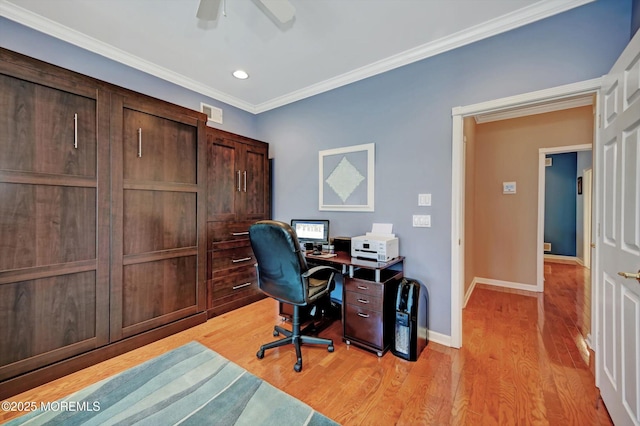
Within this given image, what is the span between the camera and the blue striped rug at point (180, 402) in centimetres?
147

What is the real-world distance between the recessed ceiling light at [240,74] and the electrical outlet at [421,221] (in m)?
2.45

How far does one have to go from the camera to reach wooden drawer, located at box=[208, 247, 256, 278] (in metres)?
2.85

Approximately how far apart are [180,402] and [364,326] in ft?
→ 4.67

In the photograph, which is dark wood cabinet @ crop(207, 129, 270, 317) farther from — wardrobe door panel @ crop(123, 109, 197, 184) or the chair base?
the chair base

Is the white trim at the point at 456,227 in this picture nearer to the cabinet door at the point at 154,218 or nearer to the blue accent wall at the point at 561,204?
the cabinet door at the point at 154,218

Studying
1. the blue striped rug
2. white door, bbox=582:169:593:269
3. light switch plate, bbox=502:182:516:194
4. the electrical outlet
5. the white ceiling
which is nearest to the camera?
the blue striped rug

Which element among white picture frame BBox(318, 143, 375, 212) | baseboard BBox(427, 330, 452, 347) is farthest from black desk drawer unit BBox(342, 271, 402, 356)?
white picture frame BBox(318, 143, 375, 212)

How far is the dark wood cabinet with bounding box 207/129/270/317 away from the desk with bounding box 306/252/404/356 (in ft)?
4.24

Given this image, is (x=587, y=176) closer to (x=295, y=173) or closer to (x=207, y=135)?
(x=295, y=173)

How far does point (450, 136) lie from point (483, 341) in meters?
1.92

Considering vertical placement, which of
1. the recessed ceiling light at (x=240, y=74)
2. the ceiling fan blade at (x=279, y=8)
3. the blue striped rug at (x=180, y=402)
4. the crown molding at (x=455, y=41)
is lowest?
the blue striped rug at (x=180, y=402)

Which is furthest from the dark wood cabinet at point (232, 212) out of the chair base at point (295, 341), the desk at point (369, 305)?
the desk at point (369, 305)

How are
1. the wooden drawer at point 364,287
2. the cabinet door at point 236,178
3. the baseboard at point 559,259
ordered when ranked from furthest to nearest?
the baseboard at point 559,259 < the cabinet door at point 236,178 < the wooden drawer at point 364,287

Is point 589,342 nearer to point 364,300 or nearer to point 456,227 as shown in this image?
point 456,227
